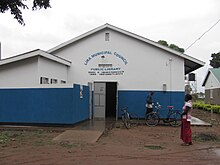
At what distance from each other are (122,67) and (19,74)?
6.19 metres

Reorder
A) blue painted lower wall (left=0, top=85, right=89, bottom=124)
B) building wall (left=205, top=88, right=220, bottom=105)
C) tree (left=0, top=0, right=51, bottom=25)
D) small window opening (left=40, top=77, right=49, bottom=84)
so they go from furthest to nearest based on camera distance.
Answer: building wall (left=205, top=88, right=220, bottom=105)
small window opening (left=40, top=77, right=49, bottom=84)
blue painted lower wall (left=0, top=85, right=89, bottom=124)
tree (left=0, top=0, right=51, bottom=25)

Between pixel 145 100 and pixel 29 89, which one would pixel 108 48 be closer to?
pixel 145 100

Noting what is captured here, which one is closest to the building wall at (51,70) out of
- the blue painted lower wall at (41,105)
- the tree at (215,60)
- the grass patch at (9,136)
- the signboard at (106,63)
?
the blue painted lower wall at (41,105)

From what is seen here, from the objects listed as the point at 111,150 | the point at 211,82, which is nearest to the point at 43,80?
the point at 111,150

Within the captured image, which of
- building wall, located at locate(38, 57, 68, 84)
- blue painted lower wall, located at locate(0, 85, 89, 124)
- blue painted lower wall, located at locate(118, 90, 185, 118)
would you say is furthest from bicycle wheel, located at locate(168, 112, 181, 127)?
building wall, located at locate(38, 57, 68, 84)

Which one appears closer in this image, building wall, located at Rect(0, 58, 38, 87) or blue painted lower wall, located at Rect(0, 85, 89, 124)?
blue painted lower wall, located at Rect(0, 85, 89, 124)

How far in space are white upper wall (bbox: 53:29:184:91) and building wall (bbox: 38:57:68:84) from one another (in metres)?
0.82

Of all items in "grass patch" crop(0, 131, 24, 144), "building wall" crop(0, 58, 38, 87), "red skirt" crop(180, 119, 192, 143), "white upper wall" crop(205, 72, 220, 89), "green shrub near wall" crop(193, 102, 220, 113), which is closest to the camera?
"red skirt" crop(180, 119, 192, 143)

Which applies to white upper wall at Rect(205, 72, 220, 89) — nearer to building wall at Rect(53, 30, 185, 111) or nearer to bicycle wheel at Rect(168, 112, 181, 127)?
building wall at Rect(53, 30, 185, 111)

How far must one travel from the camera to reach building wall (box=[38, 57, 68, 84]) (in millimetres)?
14914

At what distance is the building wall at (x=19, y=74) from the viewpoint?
48.3 ft

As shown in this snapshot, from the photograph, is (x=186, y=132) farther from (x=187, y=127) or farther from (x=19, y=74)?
(x=19, y=74)

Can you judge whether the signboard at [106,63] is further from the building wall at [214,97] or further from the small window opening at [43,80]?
the building wall at [214,97]

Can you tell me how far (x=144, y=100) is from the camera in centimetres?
1742
